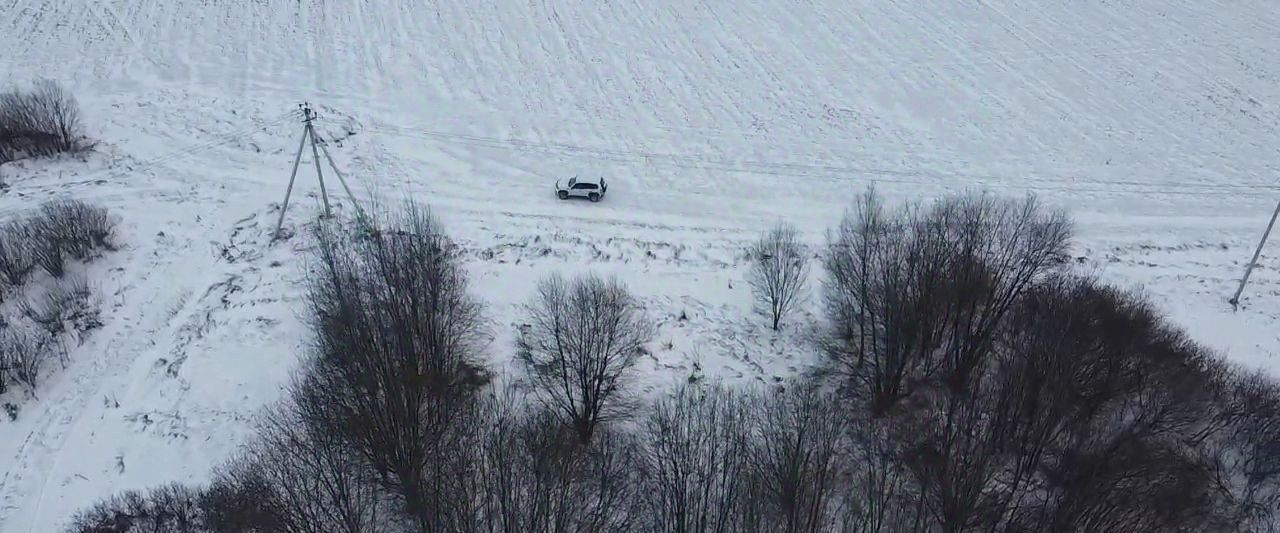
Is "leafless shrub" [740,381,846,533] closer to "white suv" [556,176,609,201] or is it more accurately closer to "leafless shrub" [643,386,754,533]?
"leafless shrub" [643,386,754,533]

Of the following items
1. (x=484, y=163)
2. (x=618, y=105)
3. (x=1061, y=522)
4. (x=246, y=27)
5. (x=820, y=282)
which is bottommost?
(x=1061, y=522)

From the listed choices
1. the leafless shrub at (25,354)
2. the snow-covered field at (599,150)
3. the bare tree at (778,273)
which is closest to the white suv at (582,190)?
the snow-covered field at (599,150)

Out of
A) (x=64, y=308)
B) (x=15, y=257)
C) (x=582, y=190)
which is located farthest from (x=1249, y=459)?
(x=15, y=257)

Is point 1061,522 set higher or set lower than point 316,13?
lower

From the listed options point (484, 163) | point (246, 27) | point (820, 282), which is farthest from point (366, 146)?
point (820, 282)

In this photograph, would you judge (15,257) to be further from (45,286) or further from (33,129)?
(33,129)

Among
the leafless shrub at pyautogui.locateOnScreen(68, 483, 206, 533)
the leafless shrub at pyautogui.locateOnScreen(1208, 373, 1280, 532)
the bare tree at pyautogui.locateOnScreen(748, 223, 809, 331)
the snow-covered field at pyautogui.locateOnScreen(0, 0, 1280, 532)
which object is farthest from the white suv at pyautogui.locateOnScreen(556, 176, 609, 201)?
the leafless shrub at pyautogui.locateOnScreen(1208, 373, 1280, 532)

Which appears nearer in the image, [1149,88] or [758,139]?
[758,139]

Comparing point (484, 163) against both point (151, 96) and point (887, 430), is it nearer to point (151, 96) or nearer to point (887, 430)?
point (151, 96)
